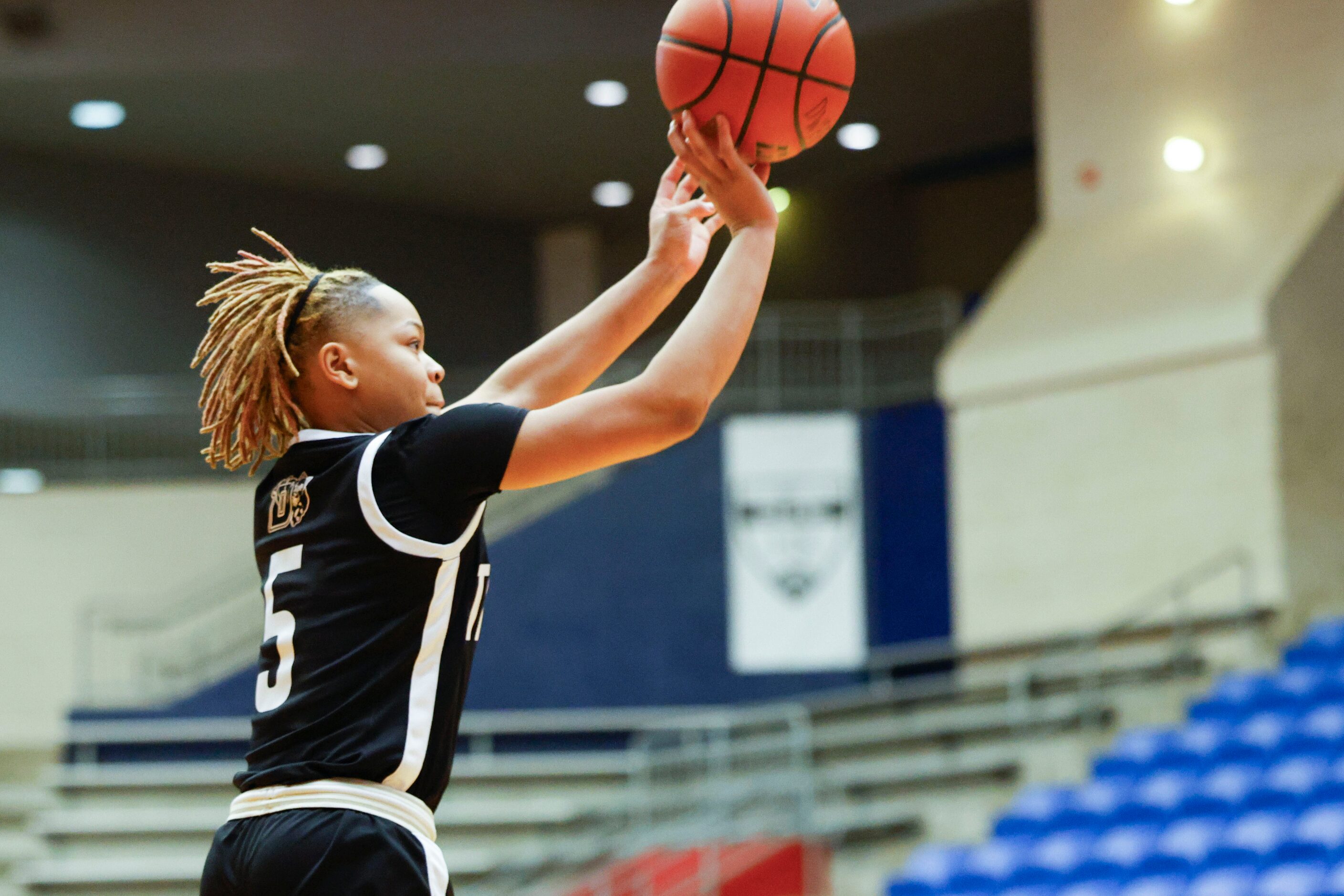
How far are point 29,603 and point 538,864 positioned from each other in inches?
223

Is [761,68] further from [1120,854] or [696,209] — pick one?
[1120,854]

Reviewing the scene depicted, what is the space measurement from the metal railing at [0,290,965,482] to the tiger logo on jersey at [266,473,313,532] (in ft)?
35.2

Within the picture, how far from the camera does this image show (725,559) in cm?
1255

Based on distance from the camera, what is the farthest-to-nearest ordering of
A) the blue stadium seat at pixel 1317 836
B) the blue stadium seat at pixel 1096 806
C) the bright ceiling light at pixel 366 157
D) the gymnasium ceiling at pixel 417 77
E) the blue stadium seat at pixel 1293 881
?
the bright ceiling light at pixel 366 157 < the gymnasium ceiling at pixel 417 77 < the blue stadium seat at pixel 1096 806 < the blue stadium seat at pixel 1317 836 < the blue stadium seat at pixel 1293 881

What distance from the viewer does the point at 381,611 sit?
198 centimetres

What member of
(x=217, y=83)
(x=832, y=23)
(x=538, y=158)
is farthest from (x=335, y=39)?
(x=832, y=23)

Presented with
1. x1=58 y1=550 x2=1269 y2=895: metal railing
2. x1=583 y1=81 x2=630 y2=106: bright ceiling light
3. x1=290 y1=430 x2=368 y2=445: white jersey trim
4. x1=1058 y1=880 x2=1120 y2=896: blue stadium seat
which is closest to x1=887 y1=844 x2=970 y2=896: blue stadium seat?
x1=1058 y1=880 x2=1120 y2=896: blue stadium seat

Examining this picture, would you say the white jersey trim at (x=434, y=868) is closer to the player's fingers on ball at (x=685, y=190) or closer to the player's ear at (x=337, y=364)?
the player's ear at (x=337, y=364)

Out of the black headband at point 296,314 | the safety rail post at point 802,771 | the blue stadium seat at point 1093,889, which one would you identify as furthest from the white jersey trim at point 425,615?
the safety rail post at point 802,771

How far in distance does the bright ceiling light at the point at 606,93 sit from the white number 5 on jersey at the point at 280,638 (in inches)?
425

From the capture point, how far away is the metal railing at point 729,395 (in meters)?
13.0

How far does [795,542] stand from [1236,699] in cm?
469

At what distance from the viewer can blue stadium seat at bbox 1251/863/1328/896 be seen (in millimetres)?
6340

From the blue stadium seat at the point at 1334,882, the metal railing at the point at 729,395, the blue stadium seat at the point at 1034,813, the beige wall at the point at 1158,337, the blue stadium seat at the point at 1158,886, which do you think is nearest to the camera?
the blue stadium seat at the point at 1334,882
